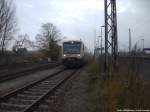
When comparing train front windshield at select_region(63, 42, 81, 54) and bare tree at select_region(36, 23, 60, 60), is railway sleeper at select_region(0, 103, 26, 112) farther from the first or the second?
bare tree at select_region(36, 23, 60, 60)

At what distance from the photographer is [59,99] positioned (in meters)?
11.2

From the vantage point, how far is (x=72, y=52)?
3173 cm

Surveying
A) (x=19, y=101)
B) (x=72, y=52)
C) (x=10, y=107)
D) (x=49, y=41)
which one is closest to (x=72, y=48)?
(x=72, y=52)

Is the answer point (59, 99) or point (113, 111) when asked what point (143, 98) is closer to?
point (113, 111)

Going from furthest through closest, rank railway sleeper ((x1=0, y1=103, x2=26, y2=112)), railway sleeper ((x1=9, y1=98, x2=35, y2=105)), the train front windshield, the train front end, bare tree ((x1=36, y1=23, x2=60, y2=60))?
bare tree ((x1=36, y1=23, x2=60, y2=60)) < the train front windshield < the train front end < railway sleeper ((x1=9, y1=98, x2=35, y2=105)) < railway sleeper ((x1=0, y1=103, x2=26, y2=112))

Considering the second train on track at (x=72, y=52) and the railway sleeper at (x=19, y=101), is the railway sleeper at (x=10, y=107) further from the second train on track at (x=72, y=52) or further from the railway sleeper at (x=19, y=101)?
the second train on track at (x=72, y=52)

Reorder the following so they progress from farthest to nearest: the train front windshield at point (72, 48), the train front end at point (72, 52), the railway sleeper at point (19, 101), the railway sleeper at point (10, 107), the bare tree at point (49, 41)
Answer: the bare tree at point (49, 41) < the train front windshield at point (72, 48) < the train front end at point (72, 52) < the railway sleeper at point (19, 101) < the railway sleeper at point (10, 107)

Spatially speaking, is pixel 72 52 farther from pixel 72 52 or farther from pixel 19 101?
pixel 19 101

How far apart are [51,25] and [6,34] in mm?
43415

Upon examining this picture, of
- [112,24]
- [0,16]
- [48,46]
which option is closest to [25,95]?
[112,24]

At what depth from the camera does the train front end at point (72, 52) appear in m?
31.6

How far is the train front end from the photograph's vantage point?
31562 mm

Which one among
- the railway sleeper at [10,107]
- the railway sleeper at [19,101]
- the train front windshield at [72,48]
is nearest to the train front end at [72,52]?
the train front windshield at [72,48]

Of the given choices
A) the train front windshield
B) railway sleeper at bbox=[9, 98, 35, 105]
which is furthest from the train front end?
railway sleeper at bbox=[9, 98, 35, 105]
